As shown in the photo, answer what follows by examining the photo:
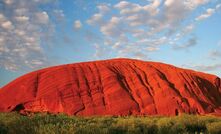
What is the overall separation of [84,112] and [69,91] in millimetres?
4237

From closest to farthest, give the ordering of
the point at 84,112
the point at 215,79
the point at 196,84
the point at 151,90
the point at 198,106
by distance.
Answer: the point at 84,112, the point at 198,106, the point at 151,90, the point at 196,84, the point at 215,79

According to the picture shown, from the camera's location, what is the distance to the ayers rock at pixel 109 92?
44906 mm

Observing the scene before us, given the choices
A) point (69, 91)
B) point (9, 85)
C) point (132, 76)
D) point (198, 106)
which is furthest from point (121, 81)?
point (9, 85)

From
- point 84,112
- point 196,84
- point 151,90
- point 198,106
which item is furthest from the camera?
point 196,84

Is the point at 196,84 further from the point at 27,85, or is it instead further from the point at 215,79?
the point at 27,85

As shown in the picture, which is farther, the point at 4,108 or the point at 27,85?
the point at 27,85

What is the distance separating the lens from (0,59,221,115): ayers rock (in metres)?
Answer: 44.9

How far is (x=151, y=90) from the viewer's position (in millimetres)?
50250

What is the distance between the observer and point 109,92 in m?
47.3

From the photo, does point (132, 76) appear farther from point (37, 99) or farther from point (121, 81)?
point (37, 99)

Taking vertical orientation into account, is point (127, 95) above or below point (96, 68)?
below

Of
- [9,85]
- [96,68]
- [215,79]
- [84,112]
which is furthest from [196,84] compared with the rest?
[9,85]

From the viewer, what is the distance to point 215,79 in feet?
194

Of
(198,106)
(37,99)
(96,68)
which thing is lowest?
(198,106)
